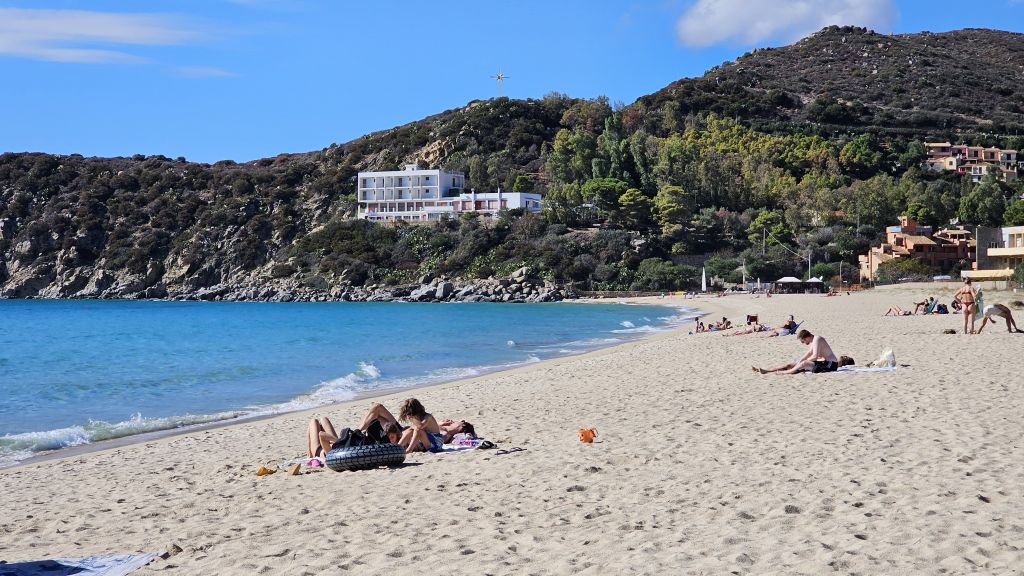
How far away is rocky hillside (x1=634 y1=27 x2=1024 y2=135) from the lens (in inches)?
4606

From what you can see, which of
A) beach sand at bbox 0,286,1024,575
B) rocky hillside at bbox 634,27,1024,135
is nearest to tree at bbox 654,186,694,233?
rocky hillside at bbox 634,27,1024,135

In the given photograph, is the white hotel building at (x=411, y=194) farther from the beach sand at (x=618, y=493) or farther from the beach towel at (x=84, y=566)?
the beach towel at (x=84, y=566)

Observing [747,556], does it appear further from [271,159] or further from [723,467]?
[271,159]

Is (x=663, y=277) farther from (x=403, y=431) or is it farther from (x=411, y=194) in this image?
(x=403, y=431)

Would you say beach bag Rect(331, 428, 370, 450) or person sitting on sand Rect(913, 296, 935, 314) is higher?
person sitting on sand Rect(913, 296, 935, 314)

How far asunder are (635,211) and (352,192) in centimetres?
3383

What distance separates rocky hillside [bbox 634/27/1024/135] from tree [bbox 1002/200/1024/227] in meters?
40.6

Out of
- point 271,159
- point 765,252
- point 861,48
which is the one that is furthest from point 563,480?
point 861,48

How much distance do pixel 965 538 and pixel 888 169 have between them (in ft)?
326

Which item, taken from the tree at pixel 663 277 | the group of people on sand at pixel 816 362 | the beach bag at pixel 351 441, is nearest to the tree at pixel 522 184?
the tree at pixel 663 277

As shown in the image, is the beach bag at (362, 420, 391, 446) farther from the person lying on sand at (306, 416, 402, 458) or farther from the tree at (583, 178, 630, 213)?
the tree at (583, 178, 630, 213)

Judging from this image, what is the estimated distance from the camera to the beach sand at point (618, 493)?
4.69m

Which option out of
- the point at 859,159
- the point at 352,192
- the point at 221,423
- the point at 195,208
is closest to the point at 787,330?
the point at 221,423

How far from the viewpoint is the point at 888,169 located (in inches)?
3755
